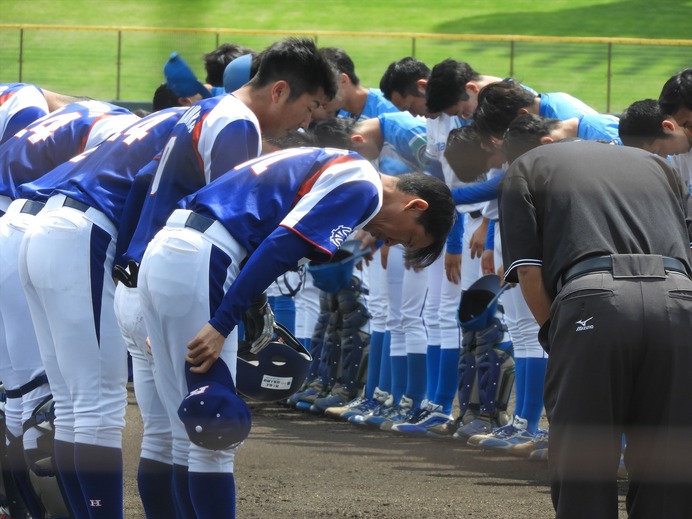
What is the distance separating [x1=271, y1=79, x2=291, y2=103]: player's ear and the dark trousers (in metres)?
1.12

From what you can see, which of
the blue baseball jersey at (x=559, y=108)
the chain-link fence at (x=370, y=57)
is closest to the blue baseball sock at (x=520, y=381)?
the blue baseball jersey at (x=559, y=108)

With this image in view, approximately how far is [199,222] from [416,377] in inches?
129

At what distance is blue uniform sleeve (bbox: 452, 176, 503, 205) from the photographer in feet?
17.6

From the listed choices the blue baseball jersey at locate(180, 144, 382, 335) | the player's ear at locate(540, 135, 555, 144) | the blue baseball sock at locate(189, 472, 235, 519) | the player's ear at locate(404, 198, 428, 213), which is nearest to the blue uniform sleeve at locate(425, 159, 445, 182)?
the player's ear at locate(540, 135, 555, 144)

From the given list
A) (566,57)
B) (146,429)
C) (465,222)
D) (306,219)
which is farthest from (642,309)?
(566,57)

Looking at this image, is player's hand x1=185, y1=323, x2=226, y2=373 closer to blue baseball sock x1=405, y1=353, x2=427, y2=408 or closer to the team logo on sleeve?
the team logo on sleeve

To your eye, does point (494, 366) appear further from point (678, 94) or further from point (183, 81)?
point (183, 81)

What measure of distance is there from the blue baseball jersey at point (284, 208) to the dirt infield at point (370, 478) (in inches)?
54.8

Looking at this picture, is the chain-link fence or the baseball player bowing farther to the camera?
the chain-link fence

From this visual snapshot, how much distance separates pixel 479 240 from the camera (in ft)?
18.8

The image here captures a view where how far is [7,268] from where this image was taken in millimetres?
3980

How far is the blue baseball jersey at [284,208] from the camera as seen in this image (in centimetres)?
301

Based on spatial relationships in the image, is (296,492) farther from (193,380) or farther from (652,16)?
(652,16)

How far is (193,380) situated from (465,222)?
10.5 ft
